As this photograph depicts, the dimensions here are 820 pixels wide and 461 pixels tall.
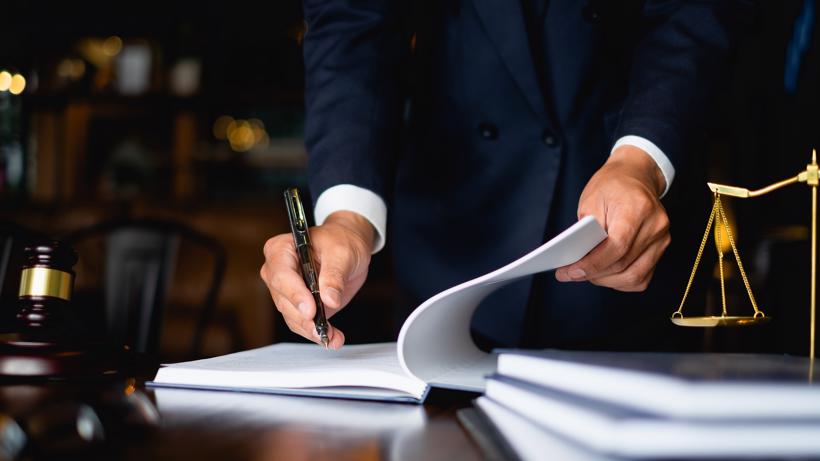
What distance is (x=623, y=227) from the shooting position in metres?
0.73

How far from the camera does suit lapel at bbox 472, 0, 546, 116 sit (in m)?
1.07

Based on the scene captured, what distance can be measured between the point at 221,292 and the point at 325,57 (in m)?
2.24

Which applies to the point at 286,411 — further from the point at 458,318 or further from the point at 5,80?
the point at 5,80

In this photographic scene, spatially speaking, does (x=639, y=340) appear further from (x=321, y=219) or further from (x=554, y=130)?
(x=321, y=219)

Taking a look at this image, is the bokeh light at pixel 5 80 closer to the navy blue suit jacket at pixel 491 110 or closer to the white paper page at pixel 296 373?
the navy blue suit jacket at pixel 491 110

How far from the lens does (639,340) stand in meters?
1.16

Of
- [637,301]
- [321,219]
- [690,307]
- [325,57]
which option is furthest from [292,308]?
[690,307]

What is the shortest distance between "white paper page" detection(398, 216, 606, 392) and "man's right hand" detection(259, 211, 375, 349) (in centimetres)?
11

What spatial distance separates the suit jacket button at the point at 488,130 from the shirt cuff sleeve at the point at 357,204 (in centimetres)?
22

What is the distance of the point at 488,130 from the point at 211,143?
4.52m

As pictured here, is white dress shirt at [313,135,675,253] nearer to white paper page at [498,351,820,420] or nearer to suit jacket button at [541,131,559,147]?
suit jacket button at [541,131,559,147]

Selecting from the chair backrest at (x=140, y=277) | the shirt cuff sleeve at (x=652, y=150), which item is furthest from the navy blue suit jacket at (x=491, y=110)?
the chair backrest at (x=140, y=277)

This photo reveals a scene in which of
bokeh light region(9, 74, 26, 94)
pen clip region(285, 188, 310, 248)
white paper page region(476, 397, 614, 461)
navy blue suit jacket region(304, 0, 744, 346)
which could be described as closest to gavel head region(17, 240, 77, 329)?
pen clip region(285, 188, 310, 248)

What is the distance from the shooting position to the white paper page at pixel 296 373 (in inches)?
25.3
